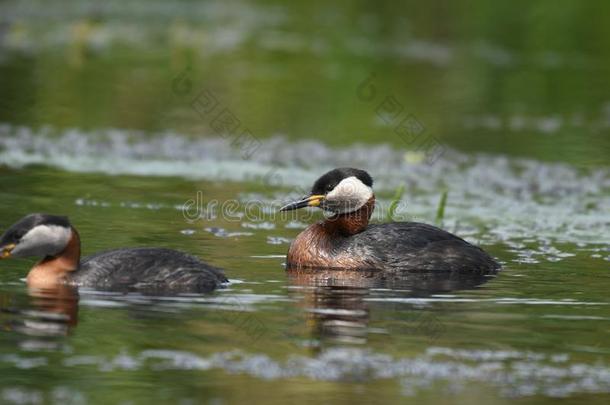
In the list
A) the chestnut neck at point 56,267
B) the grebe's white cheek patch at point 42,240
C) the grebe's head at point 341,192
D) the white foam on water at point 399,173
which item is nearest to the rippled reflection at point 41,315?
the chestnut neck at point 56,267

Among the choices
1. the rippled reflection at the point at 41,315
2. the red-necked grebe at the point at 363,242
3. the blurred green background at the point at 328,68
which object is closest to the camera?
the rippled reflection at the point at 41,315

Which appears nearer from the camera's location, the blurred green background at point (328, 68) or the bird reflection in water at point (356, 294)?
the bird reflection in water at point (356, 294)

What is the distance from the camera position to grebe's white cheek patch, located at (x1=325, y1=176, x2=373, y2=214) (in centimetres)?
1440

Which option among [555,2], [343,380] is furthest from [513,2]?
[343,380]

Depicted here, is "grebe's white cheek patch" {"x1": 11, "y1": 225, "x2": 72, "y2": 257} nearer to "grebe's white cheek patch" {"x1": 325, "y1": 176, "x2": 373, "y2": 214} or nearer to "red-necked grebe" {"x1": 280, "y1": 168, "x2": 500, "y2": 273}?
"red-necked grebe" {"x1": 280, "y1": 168, "x2": 500, "y2": 273}

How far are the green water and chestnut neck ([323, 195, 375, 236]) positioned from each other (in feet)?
2.12

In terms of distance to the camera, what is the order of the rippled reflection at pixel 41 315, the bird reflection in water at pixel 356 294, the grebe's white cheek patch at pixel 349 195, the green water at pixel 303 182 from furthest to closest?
the grebe's white cheek patch at pixel 349 195
the bird reflection in water at pixel 356 294
the rippled reflection at pixel 41 315
the green water at pixel 303 182

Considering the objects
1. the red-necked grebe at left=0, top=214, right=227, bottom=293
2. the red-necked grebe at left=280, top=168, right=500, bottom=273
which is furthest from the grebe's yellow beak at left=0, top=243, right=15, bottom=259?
the red-necked grebe at left=280, top=168, right=500, bottom=273

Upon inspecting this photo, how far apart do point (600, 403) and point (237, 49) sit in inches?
991

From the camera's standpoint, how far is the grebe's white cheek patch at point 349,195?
47.2 ft

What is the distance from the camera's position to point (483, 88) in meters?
28.6

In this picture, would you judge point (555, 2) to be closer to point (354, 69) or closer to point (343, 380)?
point (354, 69)

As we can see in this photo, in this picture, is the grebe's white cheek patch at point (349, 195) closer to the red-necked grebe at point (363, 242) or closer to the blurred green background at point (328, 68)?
the red-necked grebe at point (363, 242)

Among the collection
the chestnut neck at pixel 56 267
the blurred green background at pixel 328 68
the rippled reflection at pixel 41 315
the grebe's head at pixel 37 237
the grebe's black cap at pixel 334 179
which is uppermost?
the blurred green background at pixel 328 68
